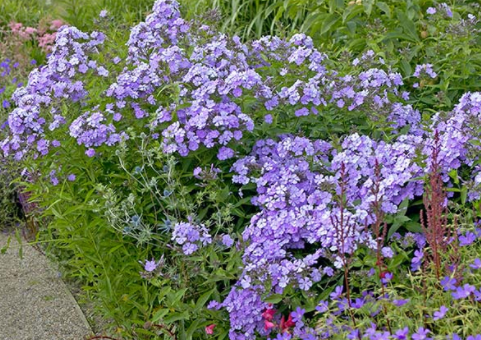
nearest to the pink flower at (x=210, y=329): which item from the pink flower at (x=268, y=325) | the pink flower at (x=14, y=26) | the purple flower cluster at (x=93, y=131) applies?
the pink flower at (x=268, y=325)

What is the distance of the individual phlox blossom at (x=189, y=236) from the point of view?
270 centimetres

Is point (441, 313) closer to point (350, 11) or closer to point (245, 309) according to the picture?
point (245, 309)

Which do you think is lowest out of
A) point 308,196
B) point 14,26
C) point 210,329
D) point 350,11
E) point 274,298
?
point 14,26

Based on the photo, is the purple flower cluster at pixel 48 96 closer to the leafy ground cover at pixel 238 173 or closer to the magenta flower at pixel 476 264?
the leafy ground cover at pixel 238 173

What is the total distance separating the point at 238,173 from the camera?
9.96ft

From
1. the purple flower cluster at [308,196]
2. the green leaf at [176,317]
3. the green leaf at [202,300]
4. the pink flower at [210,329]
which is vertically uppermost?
the purple flower cluster at [308,196]

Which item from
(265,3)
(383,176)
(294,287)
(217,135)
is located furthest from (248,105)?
(265,3)

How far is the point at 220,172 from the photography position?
9.75 ft

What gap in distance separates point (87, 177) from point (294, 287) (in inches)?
42.4

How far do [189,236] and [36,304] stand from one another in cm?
136

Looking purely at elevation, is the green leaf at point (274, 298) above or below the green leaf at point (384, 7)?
below

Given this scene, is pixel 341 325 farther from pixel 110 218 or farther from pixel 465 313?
pixel 110 218

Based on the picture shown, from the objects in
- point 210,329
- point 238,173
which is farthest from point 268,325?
point 238,173

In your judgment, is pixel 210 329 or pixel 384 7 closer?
pixel 210 329
